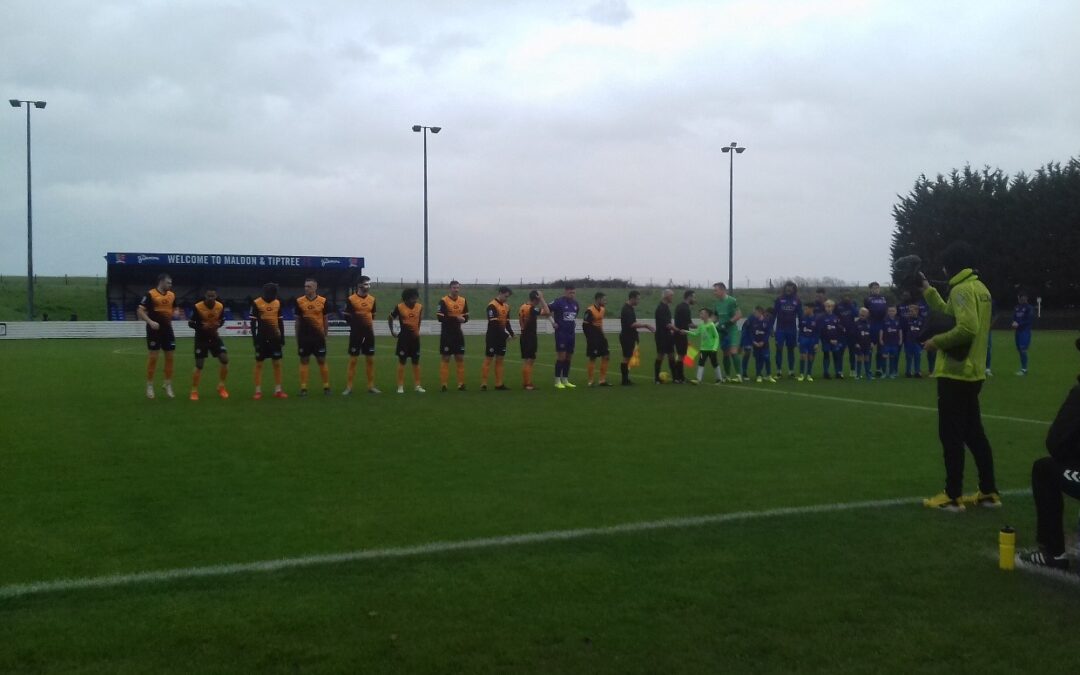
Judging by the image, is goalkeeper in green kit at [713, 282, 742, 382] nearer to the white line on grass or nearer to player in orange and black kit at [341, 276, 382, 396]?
player in orange and black kit at [341, 276, 382, 396]

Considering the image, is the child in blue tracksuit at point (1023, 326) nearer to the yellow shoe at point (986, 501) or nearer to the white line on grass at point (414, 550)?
the yellow shoe at point (986, 501)

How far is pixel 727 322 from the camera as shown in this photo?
18.9 meters

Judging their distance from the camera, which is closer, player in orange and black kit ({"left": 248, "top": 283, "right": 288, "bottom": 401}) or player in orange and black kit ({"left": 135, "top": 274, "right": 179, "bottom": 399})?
player in orange and black kit ({"left": 135, "top": 274, "right": 179, "bottom": 399})

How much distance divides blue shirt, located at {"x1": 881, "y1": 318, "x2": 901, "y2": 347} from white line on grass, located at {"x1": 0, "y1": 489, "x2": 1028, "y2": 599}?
528 inches

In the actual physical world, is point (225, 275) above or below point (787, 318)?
above

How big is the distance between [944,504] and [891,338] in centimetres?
1382

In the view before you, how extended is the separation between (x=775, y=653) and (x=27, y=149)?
1750 inches

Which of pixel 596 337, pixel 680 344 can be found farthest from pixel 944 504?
pixel 680 344

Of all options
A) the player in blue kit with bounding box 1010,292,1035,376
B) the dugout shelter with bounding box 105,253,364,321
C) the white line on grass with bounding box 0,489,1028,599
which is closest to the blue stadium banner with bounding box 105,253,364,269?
the dugout shelter with bounding box 105,253,364,321

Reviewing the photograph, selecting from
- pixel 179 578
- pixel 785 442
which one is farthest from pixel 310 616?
pixel 785 442

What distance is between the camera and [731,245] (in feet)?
154

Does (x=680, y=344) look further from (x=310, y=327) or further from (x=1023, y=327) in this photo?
(x=1023, y=327)

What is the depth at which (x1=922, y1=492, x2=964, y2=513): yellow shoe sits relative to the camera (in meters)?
6.75

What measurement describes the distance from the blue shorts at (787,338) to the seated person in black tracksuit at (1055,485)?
14.3 m
